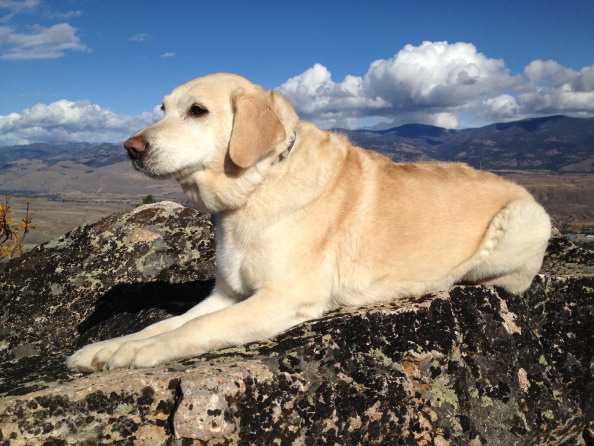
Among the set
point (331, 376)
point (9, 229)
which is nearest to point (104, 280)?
point (9, 229)

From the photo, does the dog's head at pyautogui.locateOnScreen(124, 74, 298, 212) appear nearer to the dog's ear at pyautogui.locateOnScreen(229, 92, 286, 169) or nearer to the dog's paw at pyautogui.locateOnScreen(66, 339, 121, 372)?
the dog's ear at pyautogui.locateOnScreen(229, 92, 286, 169)

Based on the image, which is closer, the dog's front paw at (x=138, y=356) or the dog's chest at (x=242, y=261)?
Answer: the dog's front paw at (x=138, y=356)

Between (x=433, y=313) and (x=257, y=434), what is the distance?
2.33 m

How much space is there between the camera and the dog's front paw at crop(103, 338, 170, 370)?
4184mm

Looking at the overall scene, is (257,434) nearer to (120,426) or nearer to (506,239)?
(120,426)

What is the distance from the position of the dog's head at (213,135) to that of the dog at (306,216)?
13mm

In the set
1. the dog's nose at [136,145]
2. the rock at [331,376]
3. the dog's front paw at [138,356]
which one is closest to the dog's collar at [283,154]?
the dog's nose at [136,145]

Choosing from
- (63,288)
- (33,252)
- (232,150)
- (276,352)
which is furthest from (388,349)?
(33,252)

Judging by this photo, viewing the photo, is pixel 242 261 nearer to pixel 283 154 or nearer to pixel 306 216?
pixel 306 216

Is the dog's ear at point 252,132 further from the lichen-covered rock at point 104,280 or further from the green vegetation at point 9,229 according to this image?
the green vegetation at point 9,229

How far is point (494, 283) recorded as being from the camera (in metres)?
5.70

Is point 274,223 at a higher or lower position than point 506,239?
higher

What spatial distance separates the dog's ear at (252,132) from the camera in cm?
501

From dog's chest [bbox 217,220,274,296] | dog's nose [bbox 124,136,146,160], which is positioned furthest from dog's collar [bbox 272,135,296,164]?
dog's nose [bbox 124,136,146,160]
